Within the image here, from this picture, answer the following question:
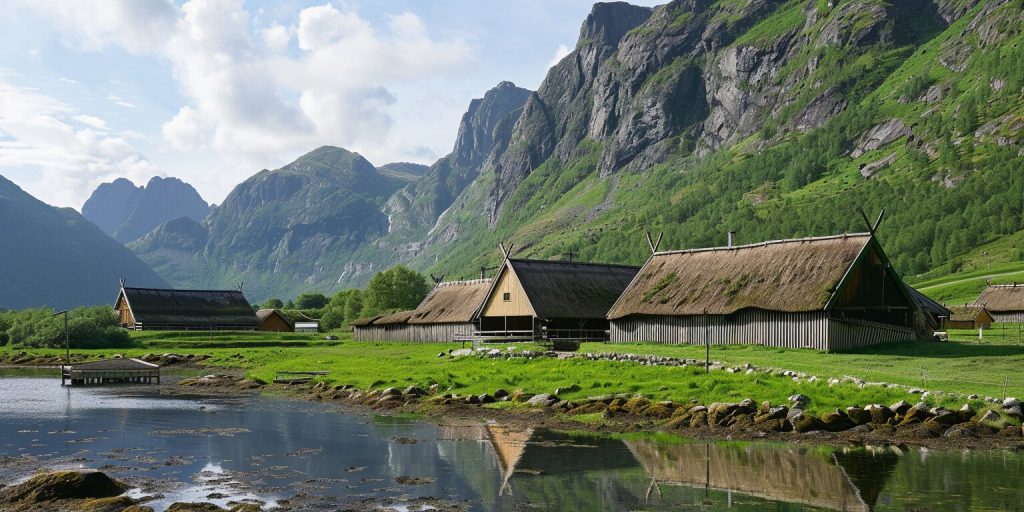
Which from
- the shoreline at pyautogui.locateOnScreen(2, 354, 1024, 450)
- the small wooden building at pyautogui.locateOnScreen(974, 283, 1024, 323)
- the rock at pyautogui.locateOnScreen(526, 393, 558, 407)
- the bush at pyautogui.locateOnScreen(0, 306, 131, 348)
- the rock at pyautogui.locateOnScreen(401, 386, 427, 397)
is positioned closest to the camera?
the shoreline at pyautogui.locateOnScreen(2, 354, 1024, 450)

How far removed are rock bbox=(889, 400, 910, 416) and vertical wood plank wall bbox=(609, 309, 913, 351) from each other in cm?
1563

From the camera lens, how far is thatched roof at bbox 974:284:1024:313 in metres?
104

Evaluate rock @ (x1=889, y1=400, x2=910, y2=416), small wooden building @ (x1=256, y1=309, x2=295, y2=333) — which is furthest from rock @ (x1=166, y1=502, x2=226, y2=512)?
small wooden building @ (x1=256, y1=309, x2=295, y2=333)

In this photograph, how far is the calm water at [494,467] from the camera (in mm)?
23766

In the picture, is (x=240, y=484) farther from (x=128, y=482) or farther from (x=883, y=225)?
(x=883, y=225)

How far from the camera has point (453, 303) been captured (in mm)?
91438

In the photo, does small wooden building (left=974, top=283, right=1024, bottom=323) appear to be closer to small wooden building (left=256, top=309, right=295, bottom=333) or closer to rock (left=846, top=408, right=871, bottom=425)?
rock (left=846, top=408, right=871, bottom=425)

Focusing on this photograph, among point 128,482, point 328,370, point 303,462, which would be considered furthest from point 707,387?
point 328,370

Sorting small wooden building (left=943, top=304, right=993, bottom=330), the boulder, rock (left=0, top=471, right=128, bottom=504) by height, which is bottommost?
rock (left=0, top=471, right=128, bottom=504)

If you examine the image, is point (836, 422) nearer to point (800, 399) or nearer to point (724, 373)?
point (800, 399)

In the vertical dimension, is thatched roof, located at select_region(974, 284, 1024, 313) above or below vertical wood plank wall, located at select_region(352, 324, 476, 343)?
above

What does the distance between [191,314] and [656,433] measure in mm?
113126

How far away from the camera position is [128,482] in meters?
26.4

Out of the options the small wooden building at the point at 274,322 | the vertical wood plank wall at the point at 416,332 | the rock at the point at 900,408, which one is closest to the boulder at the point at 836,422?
the rock at the point at 900,408
